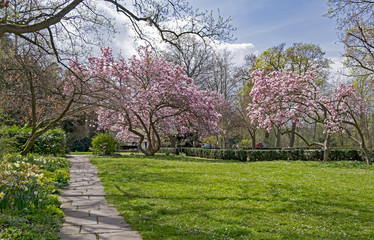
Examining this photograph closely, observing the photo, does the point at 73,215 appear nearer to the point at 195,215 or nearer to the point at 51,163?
the point at 195,215

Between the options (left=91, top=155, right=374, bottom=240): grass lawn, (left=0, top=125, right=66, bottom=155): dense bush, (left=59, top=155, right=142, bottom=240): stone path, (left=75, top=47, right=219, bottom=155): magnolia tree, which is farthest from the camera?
(left=75, top=47, right=219, bottom=155): magnolia tree

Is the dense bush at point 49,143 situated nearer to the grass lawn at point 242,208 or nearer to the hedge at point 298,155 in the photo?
the grass lawn at point 242,208

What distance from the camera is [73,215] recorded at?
16.3 ft

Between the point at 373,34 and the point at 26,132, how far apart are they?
52.8 ft

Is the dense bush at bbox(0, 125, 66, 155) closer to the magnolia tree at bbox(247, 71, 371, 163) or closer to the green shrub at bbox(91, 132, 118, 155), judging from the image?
the green shrub at bbox(91, 132, 118, 155)

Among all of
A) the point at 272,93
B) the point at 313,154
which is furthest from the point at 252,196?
the point at 313,154

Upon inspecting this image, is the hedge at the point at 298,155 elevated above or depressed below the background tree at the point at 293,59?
below

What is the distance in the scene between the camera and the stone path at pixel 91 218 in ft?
13.2

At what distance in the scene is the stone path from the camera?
4.02 m

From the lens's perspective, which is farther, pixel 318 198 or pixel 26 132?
pixel 26 132

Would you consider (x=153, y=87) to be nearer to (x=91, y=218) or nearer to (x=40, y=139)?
(x=40, y=139)

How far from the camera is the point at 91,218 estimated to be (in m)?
4.82

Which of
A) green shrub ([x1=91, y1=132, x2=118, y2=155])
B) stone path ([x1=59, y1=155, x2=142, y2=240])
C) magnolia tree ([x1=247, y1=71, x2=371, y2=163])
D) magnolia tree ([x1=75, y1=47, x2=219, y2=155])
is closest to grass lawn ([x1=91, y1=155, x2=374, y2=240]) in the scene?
stone path ([x1=59, y1=155, x2=142, y2=240])

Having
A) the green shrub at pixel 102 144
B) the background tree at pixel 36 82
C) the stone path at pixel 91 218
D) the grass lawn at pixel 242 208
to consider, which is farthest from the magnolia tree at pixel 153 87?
the stone path at pixel 91 218
